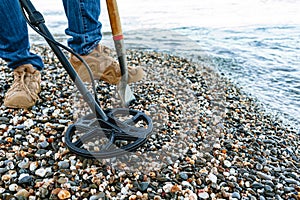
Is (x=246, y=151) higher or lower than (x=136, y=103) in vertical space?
lower

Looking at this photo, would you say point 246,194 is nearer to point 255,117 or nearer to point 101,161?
point 101,161

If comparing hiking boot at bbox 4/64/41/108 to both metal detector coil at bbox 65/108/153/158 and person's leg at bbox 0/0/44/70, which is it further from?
metal detector coil at bbox 65/108/153/158

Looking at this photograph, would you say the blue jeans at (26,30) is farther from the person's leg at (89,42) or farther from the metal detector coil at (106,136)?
the metal detector coil at (106,136)

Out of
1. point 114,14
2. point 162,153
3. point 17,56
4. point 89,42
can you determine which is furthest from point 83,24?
point 162,153

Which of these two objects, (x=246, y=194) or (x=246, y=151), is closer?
(x=246, y=194)

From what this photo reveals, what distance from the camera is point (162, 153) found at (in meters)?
2.33

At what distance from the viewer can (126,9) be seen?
9.90 meters

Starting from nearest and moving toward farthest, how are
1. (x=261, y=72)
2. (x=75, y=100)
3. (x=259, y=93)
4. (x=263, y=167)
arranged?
(x=263, y=167) < (x=75, y=100) < (x=259, y=93) < (x=261, y=72)

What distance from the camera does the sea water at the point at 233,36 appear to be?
4.62 meters

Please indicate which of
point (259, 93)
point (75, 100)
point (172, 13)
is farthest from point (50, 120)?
point (172, 13)

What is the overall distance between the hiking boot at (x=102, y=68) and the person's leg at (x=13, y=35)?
0.40 metres

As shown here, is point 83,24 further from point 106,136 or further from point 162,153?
point 162,153

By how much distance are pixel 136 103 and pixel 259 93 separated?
2.00 meters

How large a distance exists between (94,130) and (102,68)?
2.54 feet
